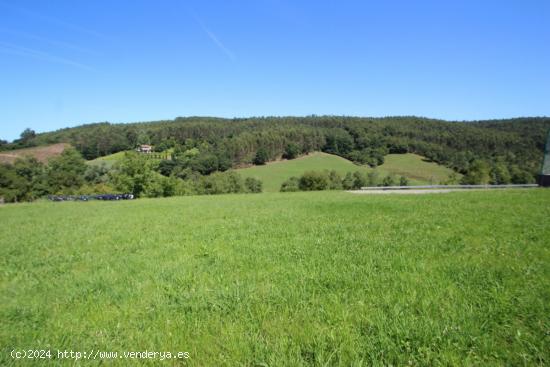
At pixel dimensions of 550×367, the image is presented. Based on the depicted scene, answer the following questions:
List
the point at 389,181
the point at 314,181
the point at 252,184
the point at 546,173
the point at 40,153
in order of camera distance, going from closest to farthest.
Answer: the point at 546,173 → the point at 314,181 → the point at 252,184 → the point at 389,181 → the point at 40,153

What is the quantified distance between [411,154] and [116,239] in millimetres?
125856

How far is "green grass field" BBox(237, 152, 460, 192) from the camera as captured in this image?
9300cm

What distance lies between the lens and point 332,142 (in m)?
129

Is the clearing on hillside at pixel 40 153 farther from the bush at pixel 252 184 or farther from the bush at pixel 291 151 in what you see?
the bush at pixel 291 151

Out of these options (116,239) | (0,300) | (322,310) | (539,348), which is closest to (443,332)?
(539,348)

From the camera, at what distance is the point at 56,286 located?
20.0 ft

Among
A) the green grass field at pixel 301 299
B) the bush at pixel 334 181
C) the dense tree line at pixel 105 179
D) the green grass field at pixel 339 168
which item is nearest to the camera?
the green grass field at pixel 301 299

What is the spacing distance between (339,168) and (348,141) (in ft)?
91.5

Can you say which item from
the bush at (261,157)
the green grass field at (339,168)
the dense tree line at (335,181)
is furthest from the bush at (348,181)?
the bush at (261,157)

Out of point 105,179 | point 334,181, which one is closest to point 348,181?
point 334,181

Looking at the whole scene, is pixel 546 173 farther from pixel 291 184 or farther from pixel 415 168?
pixel 415 168

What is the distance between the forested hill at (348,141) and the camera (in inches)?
4186

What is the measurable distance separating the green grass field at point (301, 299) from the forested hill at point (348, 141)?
320 feet

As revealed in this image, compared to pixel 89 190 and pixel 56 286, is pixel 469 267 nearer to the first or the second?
pixel 56 286
